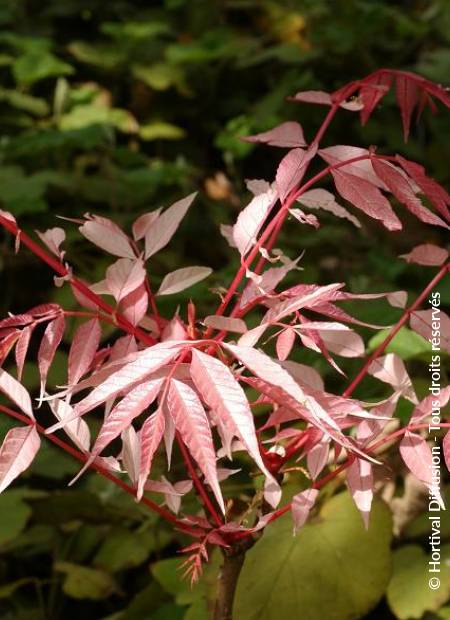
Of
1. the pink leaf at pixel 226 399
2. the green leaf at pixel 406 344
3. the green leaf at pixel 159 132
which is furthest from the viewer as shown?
the green leaf at pixel 159 132

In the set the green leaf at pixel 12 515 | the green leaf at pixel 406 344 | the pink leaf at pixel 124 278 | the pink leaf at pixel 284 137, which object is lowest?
the green leaf at pixel 12 515

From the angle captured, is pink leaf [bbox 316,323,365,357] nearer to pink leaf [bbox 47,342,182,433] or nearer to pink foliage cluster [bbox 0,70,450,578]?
pink foliage cluster [bbox 0,70,450,578]

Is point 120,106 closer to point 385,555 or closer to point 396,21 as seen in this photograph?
point 396,21

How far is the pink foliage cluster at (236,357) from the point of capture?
47 centimetres

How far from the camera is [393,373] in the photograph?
2.15 ft

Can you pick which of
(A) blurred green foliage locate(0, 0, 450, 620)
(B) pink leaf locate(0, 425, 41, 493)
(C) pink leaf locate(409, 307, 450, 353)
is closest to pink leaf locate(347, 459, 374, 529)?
(C) pink leaf locate(409, 307, 450, 353)

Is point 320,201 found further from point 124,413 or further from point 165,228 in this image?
point 124,413

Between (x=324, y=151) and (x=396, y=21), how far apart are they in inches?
86.2

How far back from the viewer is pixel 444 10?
275 centimetres

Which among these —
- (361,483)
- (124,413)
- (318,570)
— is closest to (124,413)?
(124,413)

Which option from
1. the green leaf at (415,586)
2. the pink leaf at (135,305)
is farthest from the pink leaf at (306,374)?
the green leaf at (415,586)

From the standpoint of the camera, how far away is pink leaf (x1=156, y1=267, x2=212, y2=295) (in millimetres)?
629

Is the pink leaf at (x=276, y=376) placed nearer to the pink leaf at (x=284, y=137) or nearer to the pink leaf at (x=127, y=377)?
the pink leaf at (x=127, y=377)

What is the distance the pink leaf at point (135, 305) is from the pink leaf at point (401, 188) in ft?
0.60
